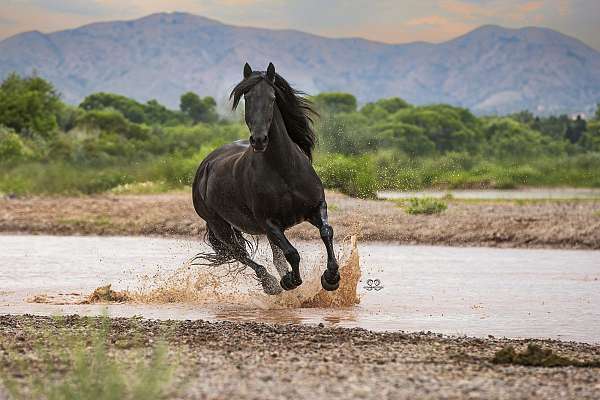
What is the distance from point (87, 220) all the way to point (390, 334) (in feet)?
54.7

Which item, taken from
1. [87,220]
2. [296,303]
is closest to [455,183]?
[87,220]

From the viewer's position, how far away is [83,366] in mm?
5277

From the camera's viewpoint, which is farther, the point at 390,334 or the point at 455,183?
the point at 455,183

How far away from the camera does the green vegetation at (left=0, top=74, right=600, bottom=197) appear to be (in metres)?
20.2

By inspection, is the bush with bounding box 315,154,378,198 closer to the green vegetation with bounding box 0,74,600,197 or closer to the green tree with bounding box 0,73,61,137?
the green vegetation with bounding box 0,74,600,197

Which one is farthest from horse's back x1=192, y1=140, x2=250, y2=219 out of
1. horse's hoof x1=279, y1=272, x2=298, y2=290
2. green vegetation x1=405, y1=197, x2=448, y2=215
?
green vegetation x1=405, y1=197, x2=448, y2=215

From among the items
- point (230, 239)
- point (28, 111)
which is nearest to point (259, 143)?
point (230, 239)

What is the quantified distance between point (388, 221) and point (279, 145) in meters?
11.5

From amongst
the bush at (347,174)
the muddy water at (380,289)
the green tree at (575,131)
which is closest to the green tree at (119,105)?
the green tree at (575,131)

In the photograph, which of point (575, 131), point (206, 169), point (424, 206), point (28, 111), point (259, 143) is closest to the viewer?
point (259, 143)

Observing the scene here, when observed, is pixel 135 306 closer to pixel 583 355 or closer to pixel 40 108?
pixel 583 355

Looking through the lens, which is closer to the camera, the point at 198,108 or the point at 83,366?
the point at 83,366

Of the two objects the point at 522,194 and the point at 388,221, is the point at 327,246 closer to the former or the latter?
the point at 388,221

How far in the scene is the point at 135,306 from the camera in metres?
11.4
